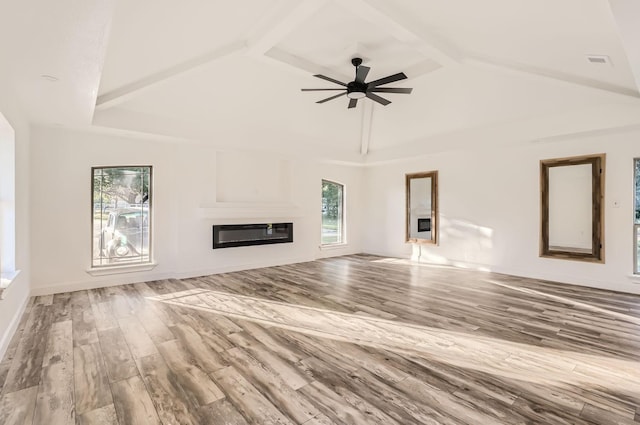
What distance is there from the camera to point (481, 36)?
3.75m

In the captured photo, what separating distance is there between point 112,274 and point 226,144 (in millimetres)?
2905

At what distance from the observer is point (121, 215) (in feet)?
17.9

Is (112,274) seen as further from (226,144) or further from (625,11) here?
(625,11)

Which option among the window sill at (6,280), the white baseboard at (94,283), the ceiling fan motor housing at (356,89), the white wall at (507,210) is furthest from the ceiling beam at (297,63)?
the white baseboard at (94,283)

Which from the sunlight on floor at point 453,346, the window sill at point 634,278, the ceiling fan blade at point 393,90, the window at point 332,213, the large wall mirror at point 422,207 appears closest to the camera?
the sunlight on floor at point 453,346

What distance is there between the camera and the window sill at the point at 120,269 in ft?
16.7

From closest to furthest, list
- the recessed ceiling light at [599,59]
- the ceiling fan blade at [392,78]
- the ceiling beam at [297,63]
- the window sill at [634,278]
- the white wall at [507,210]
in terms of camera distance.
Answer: the recessed ceiling light at [599,59], the ceiling fan blade at [392,78], the ceiling beam at [297,63], the window sill at [634,278], the white wall at [507,210]

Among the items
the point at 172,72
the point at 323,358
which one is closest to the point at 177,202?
the point at 172,72

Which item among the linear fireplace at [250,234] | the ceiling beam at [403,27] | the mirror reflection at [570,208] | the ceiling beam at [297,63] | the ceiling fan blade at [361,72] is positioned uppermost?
the ceiling beam at [297,63]

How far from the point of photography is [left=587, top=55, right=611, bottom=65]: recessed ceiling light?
361 centimetres

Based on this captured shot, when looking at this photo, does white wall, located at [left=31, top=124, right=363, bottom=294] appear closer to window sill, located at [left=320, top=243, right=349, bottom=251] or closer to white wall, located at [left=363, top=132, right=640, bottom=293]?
window sill, located at [left=320, top=243, right=349, bottom=251]

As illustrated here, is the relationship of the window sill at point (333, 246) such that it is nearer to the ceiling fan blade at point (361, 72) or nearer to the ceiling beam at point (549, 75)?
the ceiling fan blade at point (361, 72)

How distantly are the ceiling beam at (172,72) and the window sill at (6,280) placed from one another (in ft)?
7.65

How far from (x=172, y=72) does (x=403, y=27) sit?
282cm
